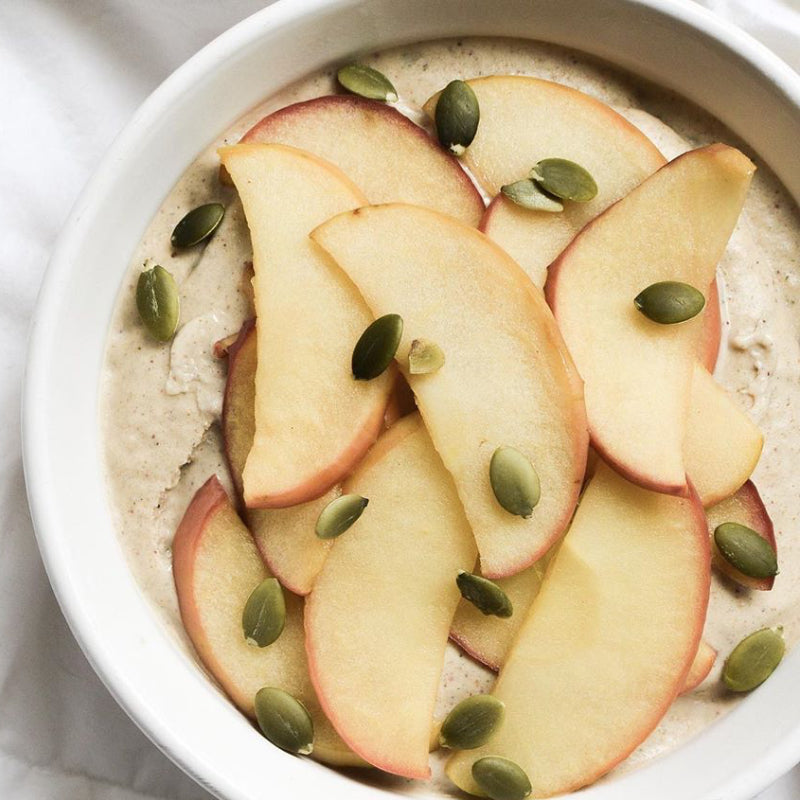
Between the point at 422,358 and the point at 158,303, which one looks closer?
the point at 422,358

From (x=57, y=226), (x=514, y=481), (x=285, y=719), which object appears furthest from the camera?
(x=57, y=226)

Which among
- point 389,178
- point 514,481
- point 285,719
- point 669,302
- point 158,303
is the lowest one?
point 285,719

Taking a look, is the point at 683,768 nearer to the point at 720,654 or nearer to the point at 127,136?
the point at 720,654

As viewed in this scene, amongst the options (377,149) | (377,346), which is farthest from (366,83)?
(377,346)

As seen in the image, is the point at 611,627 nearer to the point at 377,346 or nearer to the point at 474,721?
the point at 474,721

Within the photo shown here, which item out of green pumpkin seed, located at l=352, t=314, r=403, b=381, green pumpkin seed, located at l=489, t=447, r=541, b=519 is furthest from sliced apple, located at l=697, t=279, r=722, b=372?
green pumpkin seed, located at l=352, t=314, r=403, b=381

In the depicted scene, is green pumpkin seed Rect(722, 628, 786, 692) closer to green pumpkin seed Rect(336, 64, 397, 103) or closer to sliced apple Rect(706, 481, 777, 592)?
sliced apple Rect(706, 481, 777, 592)

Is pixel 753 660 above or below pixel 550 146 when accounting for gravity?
below
